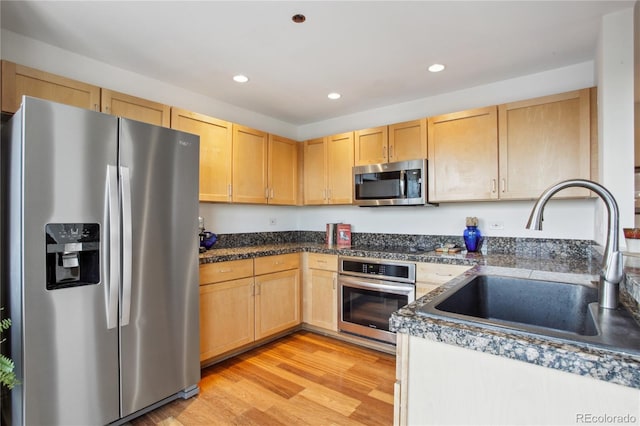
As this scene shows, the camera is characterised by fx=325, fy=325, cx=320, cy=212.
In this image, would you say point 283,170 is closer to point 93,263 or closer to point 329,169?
point 329,169

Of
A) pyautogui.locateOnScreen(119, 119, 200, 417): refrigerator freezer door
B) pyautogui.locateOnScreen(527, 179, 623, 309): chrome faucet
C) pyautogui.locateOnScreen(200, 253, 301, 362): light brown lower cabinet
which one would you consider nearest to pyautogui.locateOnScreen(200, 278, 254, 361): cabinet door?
pyautogui.locateOnScreen(200, 253, 301, 362): light brown lower cabinet

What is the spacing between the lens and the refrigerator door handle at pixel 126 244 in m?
1.85

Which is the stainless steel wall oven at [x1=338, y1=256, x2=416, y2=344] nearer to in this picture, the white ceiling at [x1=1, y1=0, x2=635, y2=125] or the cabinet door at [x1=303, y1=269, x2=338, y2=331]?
the cabinet door at [x1=303, y1=269, x2=338, y2=331]

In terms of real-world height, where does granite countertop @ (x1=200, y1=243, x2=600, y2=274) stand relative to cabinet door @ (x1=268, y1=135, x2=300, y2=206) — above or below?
below

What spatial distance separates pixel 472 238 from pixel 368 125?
1.65m

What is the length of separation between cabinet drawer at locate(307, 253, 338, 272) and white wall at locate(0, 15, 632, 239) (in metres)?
0.68

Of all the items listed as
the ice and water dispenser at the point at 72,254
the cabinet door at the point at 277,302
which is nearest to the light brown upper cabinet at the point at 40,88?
the ice and water dispenser at the point at 72,254

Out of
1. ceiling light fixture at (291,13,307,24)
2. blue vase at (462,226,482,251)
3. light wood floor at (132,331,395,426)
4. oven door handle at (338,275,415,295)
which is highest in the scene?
ceiling light fixture at (291,13,307,24)

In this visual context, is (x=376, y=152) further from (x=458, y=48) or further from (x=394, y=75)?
(x=458, y=48)

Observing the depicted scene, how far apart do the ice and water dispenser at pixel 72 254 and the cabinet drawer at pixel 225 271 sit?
2.67ft

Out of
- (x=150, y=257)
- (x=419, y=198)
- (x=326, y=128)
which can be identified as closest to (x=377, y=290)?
(x=419, y=198)

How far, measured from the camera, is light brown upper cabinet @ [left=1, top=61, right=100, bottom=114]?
6.19 ft

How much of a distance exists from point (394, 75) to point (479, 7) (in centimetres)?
92

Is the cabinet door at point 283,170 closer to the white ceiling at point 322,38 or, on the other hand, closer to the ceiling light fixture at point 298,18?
the white ceiling at point 322,38
